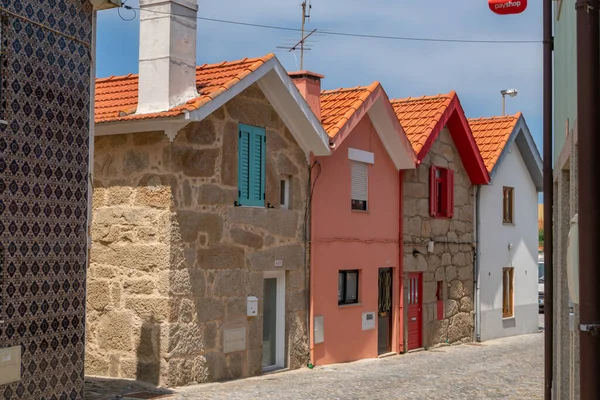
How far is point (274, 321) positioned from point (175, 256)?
10.5 ft

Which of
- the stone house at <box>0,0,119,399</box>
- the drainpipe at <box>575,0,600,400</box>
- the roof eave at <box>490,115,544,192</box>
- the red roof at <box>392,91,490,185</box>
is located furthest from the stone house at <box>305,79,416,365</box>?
the drainpipe at <box>575,0,600,400</box>

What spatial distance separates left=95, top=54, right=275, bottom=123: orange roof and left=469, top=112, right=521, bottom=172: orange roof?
36.3 feet

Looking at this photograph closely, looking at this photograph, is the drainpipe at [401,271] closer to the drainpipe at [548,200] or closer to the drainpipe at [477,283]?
the drainpipe at [477,283]

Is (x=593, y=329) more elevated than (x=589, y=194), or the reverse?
(x=589, y=194)

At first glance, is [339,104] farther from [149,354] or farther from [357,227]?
[149,354]

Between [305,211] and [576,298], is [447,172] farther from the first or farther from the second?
[576,298]

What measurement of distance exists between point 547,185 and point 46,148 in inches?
226

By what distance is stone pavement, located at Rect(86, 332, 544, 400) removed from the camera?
1386 cm

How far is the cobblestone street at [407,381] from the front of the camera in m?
13.9

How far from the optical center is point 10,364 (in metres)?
10.2

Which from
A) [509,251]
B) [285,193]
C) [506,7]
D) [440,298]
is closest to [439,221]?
[440,298]

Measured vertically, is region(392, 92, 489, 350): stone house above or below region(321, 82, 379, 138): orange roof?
below

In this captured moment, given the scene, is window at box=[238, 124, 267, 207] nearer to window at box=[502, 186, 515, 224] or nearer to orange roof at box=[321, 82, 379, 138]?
orange roof at box=[321, 82, 379, 138]

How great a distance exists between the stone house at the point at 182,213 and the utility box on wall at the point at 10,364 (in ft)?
12.9
